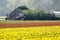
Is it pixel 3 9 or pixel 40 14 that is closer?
pixel 40 14

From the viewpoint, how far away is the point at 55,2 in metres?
197

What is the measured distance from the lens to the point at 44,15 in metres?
77.4

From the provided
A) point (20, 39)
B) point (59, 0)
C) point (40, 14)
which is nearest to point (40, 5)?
point (59, 0)

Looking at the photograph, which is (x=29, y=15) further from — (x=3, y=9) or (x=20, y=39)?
(x=3, y=9)

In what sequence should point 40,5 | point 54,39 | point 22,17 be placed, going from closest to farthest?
point 54,39
point 22,17
point 40,5

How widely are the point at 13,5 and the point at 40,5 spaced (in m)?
22.6

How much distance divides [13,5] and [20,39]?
181694 mm

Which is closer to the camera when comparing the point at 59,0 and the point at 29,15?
the point at 29,15

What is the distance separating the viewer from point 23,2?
200 m

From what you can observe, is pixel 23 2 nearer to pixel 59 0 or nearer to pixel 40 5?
pixel 40 5

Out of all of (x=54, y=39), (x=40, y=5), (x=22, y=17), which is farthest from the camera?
(x=40, y=5)

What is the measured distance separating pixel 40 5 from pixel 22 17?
4551 inches

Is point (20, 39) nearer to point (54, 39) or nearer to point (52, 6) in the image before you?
point (54, 39)

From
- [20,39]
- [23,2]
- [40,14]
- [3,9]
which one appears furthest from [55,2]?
[20,39]
